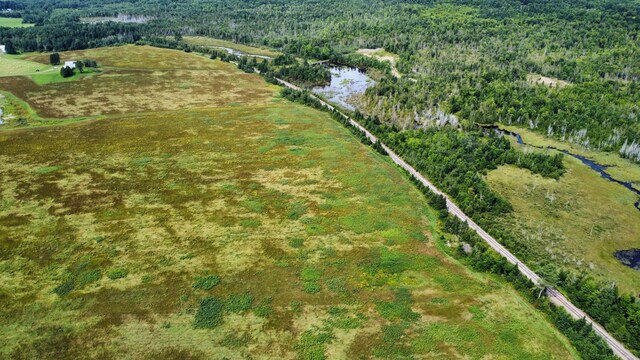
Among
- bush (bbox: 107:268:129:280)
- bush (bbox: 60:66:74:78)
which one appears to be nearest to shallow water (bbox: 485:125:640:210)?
bush (bbox: 107:268:129:280)

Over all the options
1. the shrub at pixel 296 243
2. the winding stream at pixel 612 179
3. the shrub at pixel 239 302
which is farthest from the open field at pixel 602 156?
the shrub at pixel 239 302

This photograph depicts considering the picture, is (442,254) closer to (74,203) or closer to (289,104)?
(74,203)

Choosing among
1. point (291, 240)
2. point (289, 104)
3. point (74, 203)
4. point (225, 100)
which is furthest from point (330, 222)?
point (225, 100)

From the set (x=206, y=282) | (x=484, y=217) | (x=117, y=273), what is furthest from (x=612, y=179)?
(x=117, y=273)

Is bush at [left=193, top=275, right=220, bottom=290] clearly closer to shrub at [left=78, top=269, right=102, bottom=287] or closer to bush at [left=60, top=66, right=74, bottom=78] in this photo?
shrub at [left=78, top=269, right=102, bottom=287]

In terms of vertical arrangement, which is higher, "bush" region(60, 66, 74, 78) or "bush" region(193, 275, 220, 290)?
"bush" region(60, 66, 74, 78)

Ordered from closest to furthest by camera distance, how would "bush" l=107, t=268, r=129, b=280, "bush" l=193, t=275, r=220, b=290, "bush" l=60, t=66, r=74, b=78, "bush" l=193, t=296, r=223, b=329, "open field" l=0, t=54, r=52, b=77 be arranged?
"bush" l=193, t=296, r=223, b=329, "bush" l=193, t=275, r=220, b=290, "bush" l=107, t=268, r=129, b=280, "bush" l=60, t=66, r=74, b=78, "open field" l=0, t=54, r=52, b=77

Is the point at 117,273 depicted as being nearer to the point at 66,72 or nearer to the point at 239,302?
the point at 239,302
